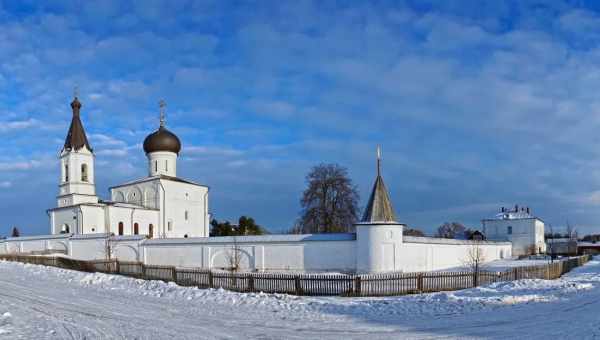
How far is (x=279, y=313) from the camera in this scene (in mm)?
14633

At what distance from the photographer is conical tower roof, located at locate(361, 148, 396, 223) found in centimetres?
2878

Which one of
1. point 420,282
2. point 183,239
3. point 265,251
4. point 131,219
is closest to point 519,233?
point 265,251

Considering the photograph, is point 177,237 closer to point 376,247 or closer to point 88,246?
point 88,246

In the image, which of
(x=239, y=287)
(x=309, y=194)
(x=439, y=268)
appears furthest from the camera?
(x=309, y=194)

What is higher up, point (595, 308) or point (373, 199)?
point (373, 199)

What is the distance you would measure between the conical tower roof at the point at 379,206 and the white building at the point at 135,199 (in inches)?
880

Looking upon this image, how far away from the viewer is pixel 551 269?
92.1ft

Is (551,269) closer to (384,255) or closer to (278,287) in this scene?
(384,255)

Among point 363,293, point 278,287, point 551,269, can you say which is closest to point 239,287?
point 278,287

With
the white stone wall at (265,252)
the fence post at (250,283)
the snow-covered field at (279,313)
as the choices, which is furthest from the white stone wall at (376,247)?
the fence post at (250,283)

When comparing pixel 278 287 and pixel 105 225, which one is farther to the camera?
pixel 105 225

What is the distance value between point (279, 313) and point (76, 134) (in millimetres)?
38260

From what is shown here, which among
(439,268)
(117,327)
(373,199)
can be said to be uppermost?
(373,199)

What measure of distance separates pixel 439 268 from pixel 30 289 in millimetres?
25486
